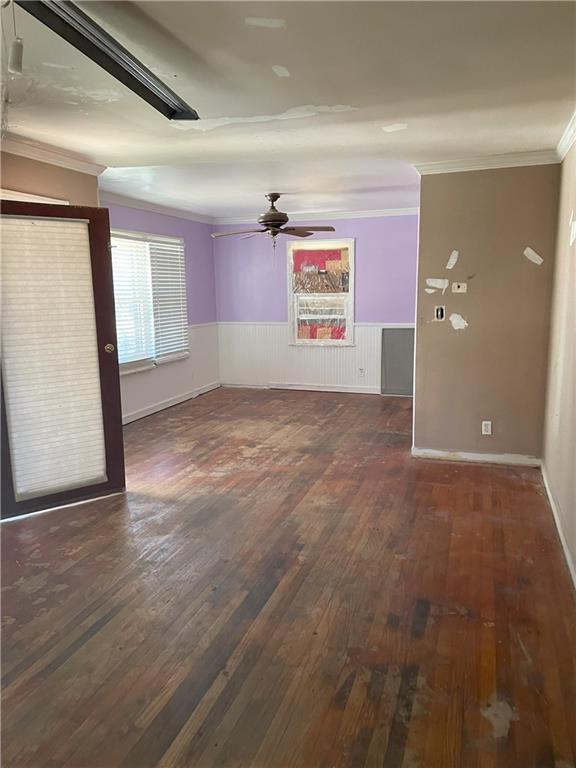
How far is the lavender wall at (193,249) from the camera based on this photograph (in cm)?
584

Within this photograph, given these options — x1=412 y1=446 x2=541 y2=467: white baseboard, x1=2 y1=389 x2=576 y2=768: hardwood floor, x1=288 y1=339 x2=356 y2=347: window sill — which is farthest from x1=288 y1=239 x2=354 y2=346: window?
x1=2 y1=389 x2=576 y2=768: hardwood floor

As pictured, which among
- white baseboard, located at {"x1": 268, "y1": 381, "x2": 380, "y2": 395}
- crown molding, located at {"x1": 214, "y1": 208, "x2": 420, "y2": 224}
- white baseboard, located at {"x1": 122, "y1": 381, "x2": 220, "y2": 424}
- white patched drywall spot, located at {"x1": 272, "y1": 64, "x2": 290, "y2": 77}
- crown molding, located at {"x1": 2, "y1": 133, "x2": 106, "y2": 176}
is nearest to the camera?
white patched drywall spot, located at {"x1": 272, "y1": 64, "x2": 290, "y2": 77}

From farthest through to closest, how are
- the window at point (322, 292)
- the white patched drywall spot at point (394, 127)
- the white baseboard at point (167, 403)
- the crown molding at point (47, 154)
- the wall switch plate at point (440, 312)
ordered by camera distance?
the window at point (322, 292) → the white baseboard at point (167, 403) → the wall switch plate at point (440, 312) → the crown molding at point (47, 154) → the white patched drywall spot at point (394, 127)

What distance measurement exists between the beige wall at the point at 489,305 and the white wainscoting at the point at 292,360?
262cm

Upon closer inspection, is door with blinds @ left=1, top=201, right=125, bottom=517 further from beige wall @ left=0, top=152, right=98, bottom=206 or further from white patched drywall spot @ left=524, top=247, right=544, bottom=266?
white patched drywall spot @ left=524, top=247, right=544, bottom=266

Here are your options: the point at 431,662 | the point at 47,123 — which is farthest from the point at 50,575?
the point at 47,123

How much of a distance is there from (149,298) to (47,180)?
2.48 metres

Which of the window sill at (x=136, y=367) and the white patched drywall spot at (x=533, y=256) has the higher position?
the white patched drywall spot at (x=533, y=256)

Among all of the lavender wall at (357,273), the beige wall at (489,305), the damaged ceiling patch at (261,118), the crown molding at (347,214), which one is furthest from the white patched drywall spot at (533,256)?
the crown molding at (347,214)

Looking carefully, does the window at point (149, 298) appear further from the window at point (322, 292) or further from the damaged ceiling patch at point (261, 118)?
the damaged ceiling patch at point (261, 118)

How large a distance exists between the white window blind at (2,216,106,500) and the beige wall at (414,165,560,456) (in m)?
2.58

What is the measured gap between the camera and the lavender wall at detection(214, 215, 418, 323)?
22.0 ft

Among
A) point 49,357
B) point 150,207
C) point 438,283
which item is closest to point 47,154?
point 49,357

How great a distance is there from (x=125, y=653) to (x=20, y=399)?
1.90 metres
